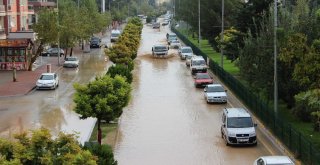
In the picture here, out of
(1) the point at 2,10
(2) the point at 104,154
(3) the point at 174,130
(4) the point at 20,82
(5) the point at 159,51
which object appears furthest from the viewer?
(5) the point at 159,51

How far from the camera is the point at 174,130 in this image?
3141cm

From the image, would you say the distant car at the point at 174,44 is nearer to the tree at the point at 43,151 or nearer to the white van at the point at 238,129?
the white van at the point at 238,129

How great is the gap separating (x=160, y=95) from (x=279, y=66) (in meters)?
14.0

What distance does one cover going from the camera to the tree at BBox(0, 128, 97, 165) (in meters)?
12.5

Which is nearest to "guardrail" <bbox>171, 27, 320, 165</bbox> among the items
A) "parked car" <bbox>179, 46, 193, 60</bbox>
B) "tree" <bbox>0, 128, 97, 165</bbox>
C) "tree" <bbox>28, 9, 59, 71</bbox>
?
"tree" <bbox>0, 128, 97, 165</bbox>

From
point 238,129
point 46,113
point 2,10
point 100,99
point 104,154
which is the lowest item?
point 46,113

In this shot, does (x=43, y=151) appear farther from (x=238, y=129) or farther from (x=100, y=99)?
(x=238, y=129)

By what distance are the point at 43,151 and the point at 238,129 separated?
15502 millimetres

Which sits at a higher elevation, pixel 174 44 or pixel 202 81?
pixel 174 44

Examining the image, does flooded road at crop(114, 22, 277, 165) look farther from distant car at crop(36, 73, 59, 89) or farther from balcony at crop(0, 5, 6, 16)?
balcony at crop(0, 5, 6, 16)

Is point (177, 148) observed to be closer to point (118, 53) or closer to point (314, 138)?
point (314, 138)

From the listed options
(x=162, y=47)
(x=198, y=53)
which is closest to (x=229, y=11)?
(x=198, y=53)

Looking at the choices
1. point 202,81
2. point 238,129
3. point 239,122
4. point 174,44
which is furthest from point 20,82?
point 174,44

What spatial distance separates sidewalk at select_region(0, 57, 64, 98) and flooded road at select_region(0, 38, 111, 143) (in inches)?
43.2
